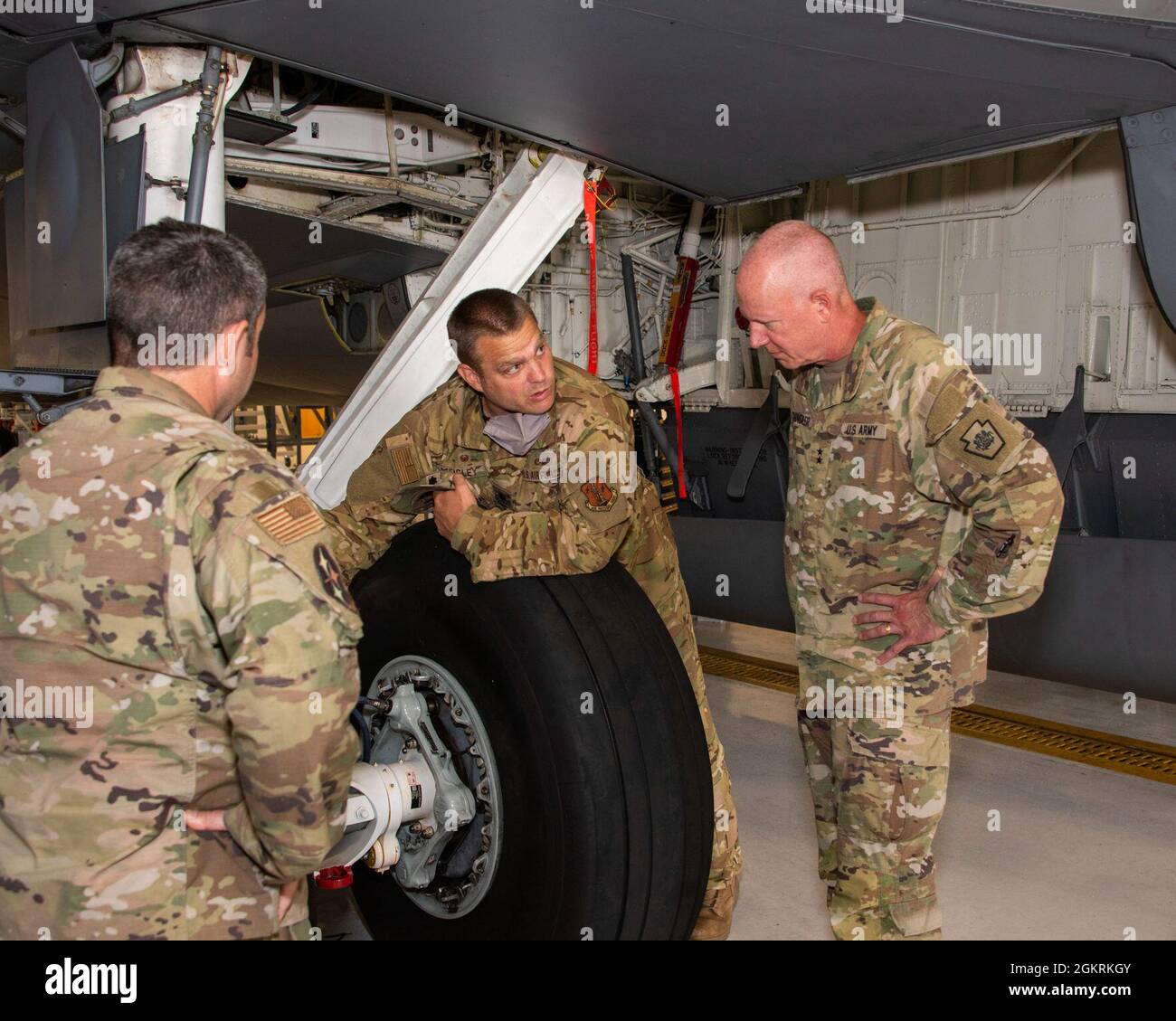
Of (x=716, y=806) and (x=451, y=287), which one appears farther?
(x=451, y=287)

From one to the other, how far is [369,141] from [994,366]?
2087mm

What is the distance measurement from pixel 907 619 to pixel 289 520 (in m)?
1.36

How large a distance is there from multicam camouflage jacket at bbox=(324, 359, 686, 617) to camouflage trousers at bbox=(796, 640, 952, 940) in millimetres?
569

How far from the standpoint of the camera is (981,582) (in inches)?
84.3

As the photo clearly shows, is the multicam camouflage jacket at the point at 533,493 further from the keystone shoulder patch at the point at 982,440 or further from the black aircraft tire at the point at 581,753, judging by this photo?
the keystone shoulder patch at the point at 982,440

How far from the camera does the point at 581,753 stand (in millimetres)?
2125

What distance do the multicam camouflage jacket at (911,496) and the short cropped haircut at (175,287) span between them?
1.30 meters

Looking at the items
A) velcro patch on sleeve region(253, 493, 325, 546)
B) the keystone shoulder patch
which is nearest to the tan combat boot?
the keystone shoulder patch

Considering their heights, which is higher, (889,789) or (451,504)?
(451,504)

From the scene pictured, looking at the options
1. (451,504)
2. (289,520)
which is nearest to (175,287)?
(289,520)

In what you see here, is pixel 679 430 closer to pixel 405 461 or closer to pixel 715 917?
pixel 405 461

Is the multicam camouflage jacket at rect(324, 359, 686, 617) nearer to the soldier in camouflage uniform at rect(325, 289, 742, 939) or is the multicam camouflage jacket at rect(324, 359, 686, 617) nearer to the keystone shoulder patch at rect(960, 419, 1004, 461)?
the soldier in camouflage uniform at rect(325, 289, 742, 939)

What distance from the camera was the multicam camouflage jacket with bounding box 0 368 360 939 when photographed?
134cm

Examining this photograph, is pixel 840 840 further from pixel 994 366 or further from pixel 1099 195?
pixel 1099 195
